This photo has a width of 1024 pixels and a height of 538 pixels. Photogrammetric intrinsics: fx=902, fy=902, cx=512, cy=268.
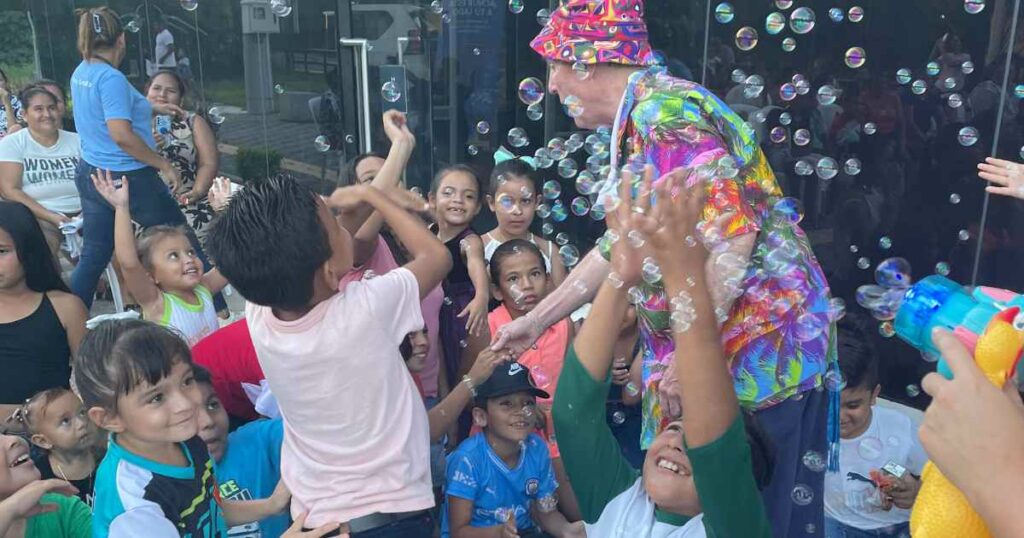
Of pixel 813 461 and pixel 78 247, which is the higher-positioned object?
pixel 813 461

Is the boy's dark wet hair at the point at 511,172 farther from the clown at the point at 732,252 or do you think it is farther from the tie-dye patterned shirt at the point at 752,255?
the tie-dye patterned shirt at the point at 752,255

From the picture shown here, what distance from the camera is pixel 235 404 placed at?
2840 mm

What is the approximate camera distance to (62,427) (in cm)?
282

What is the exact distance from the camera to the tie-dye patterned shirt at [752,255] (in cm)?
177

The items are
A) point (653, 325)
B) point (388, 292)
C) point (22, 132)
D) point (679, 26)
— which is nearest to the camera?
point (653, 325)

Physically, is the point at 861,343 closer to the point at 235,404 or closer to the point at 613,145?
the point at 613,145

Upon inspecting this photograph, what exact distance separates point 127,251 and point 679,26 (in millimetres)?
3274

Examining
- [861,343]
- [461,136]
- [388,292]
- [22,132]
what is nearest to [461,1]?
[461,136]

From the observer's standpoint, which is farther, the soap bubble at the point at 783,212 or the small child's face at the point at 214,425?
the small child's face at the point at 214,425

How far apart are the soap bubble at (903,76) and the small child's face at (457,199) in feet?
6.01

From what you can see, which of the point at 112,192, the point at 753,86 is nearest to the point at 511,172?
the point at 753,86

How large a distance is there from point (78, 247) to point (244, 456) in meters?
3.58

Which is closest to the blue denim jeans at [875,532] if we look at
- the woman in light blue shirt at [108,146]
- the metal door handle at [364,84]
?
the woman in light blue shirt at [108,146]

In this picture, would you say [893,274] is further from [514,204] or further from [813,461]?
[514,204]
